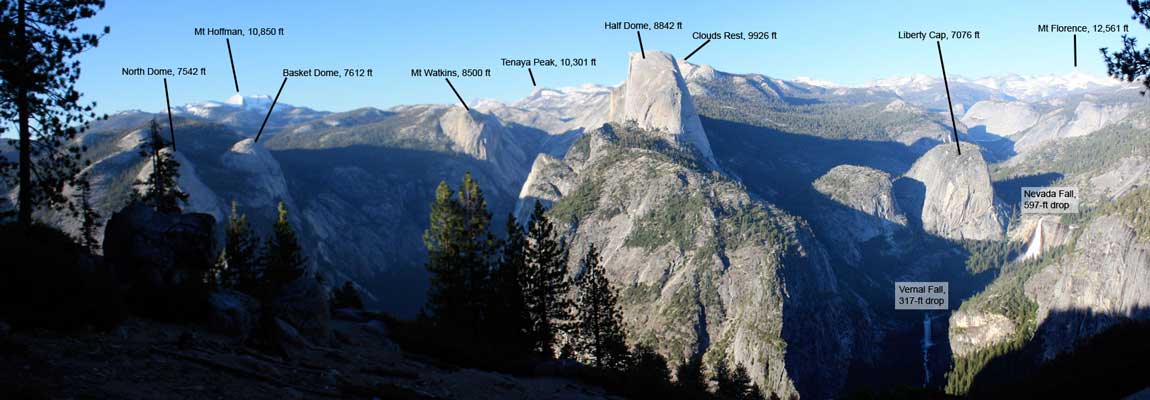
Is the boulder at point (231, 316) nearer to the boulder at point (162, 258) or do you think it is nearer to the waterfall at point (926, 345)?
the boulder at point (162, 258)

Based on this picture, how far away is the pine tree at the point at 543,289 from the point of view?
43938 millimetres

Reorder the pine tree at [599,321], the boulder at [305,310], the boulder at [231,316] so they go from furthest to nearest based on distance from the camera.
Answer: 1. the pine tree at [599,321]
2. the boulder at [305,310]
3. the boulder at [231,316]

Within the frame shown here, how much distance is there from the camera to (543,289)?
4412 centimetres

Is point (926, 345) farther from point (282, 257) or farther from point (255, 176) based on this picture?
point (255, 176)

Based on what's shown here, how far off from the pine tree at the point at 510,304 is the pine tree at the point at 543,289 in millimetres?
494

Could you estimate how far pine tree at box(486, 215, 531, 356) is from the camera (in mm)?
41875

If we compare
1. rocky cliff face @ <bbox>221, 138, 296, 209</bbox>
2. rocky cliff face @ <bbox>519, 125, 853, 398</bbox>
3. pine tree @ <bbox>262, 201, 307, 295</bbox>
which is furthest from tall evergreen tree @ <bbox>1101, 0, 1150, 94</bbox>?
rocky cliff face @ <bbox>221, 138, 296, 209</bbox>

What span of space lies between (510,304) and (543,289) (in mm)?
2686

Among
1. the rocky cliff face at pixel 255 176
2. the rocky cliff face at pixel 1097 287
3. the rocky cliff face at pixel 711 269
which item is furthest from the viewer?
the rocky cliff face at pixel 255 176

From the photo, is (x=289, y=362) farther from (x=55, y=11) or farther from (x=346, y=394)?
(x=55, y=11)

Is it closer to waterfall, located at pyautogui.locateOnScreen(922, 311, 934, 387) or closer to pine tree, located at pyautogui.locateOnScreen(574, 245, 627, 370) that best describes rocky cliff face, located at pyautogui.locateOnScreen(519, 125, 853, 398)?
waterfall, located at pyautogui.locateOnScreen(922, 311, 934, 387)

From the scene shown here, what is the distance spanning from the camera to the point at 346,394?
14195mm

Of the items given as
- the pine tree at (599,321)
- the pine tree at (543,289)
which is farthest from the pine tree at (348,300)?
the pine tree at (599,321)

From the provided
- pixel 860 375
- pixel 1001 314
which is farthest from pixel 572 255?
pixel 1001 314
